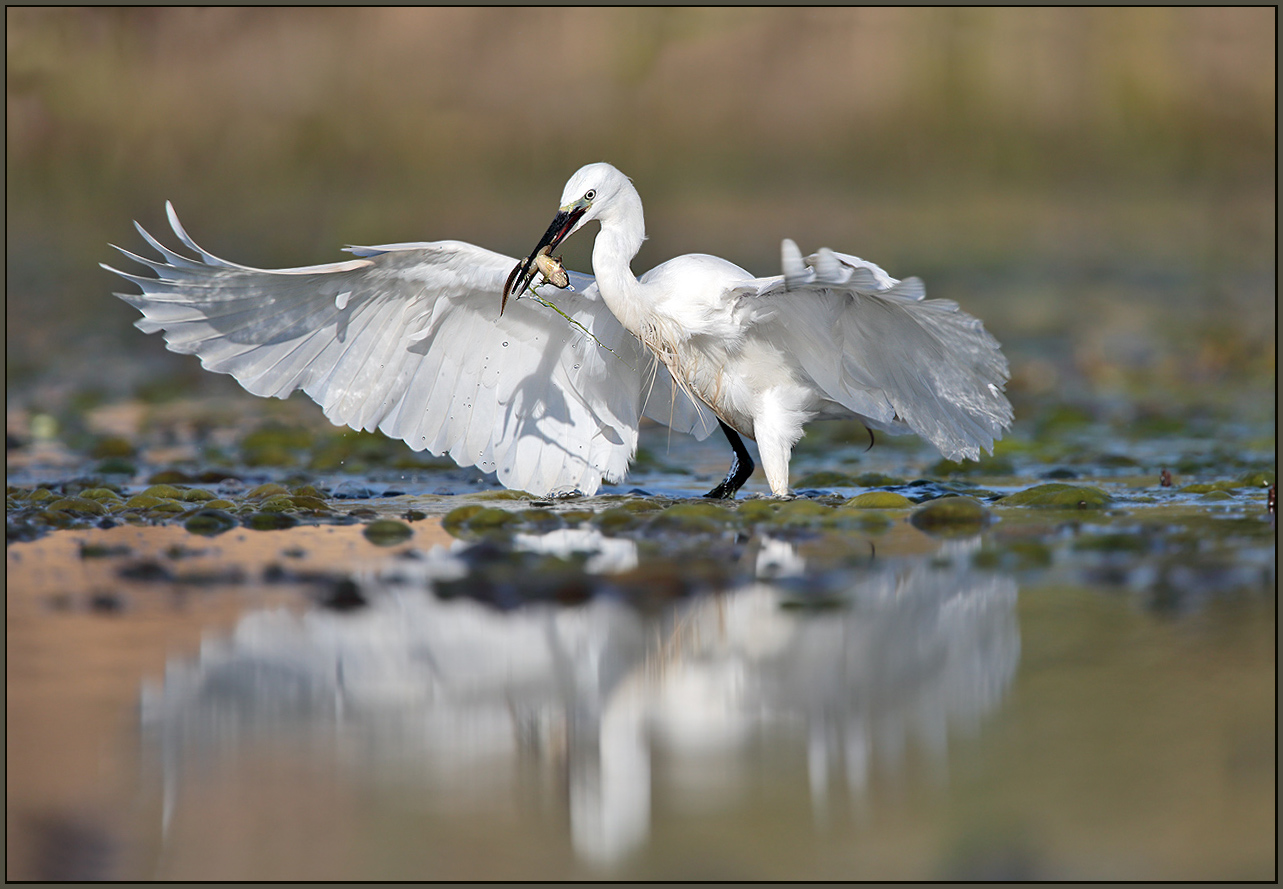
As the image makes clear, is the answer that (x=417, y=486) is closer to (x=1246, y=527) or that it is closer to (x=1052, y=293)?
(x=1246, y=527)

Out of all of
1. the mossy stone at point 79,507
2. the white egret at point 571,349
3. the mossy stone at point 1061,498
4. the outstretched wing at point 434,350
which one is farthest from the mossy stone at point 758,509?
the mossy stone at point 79,507

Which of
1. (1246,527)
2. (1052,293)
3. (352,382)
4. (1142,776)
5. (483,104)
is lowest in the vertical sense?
(1142,776)

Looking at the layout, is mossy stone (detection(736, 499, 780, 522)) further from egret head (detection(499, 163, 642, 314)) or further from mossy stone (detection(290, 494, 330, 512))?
mossy stone (detection(290, 494, 330, 512))

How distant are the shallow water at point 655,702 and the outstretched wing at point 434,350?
1.14m

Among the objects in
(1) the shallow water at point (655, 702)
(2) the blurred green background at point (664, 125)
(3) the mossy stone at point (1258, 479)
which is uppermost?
(2) the blurred green background at point (664, 125)

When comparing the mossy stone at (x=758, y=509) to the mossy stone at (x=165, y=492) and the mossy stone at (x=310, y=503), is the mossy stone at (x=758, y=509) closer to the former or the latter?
the mossy stone at (x=310, y=503)

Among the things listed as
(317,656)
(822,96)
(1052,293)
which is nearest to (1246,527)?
(317,656)

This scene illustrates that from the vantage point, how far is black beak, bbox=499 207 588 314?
6504mm

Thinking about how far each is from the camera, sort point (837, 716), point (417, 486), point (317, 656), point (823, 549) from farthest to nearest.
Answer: point (417, 486), point (823, 549), point (317, 656), point (837, 716)

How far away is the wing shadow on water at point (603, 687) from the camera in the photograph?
3529mm

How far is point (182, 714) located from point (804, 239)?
14.0m

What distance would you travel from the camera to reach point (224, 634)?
469cm

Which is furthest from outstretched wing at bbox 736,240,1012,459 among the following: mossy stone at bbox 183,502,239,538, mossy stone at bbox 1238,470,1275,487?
mossy stone at bbox 183,502,239,538

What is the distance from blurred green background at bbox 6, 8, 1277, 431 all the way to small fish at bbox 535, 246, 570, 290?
1182 centimetres
